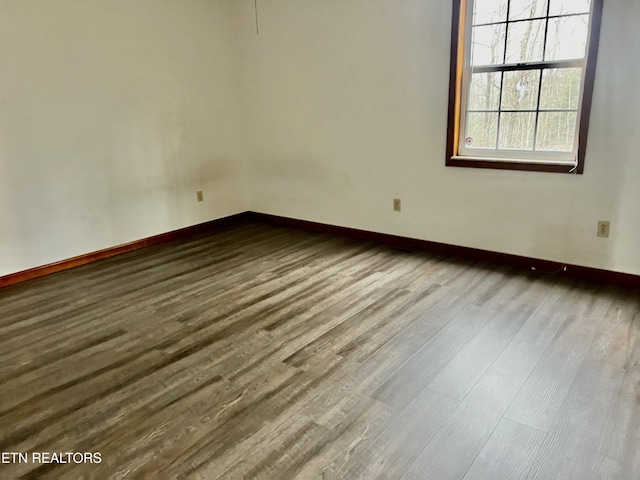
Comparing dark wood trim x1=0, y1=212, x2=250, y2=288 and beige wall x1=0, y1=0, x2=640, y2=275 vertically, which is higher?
beige wall x1=0, y1=0, x2=640, y2=275

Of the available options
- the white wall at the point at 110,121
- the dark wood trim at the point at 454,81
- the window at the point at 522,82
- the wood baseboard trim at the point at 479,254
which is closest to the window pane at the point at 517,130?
the window at the point at 522,82

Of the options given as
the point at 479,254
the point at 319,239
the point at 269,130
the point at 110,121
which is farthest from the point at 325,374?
the point at 269,130

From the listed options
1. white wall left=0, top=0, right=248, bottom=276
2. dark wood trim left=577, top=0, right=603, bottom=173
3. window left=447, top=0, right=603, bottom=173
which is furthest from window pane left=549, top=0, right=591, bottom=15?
white wall left=0, top=0, right=248, bottom=276

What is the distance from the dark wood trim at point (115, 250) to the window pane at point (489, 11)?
306 cm

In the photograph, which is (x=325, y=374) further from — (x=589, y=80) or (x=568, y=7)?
(x=568, y=7)

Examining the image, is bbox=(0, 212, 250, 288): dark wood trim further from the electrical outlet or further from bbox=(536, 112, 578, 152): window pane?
the electrical outlet

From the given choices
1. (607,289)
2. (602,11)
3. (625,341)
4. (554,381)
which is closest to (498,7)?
(602,11)

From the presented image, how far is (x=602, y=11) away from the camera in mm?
2826

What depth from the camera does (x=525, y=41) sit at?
10.6 feet

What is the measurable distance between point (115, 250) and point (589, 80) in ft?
12.7

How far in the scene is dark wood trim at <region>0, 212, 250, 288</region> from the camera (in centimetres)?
351

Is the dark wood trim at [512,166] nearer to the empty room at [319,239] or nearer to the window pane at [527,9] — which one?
the empty room at [319,239]

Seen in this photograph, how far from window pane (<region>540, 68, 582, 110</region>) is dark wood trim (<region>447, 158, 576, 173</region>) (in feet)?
1.31

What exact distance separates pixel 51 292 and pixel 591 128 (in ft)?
12.7
